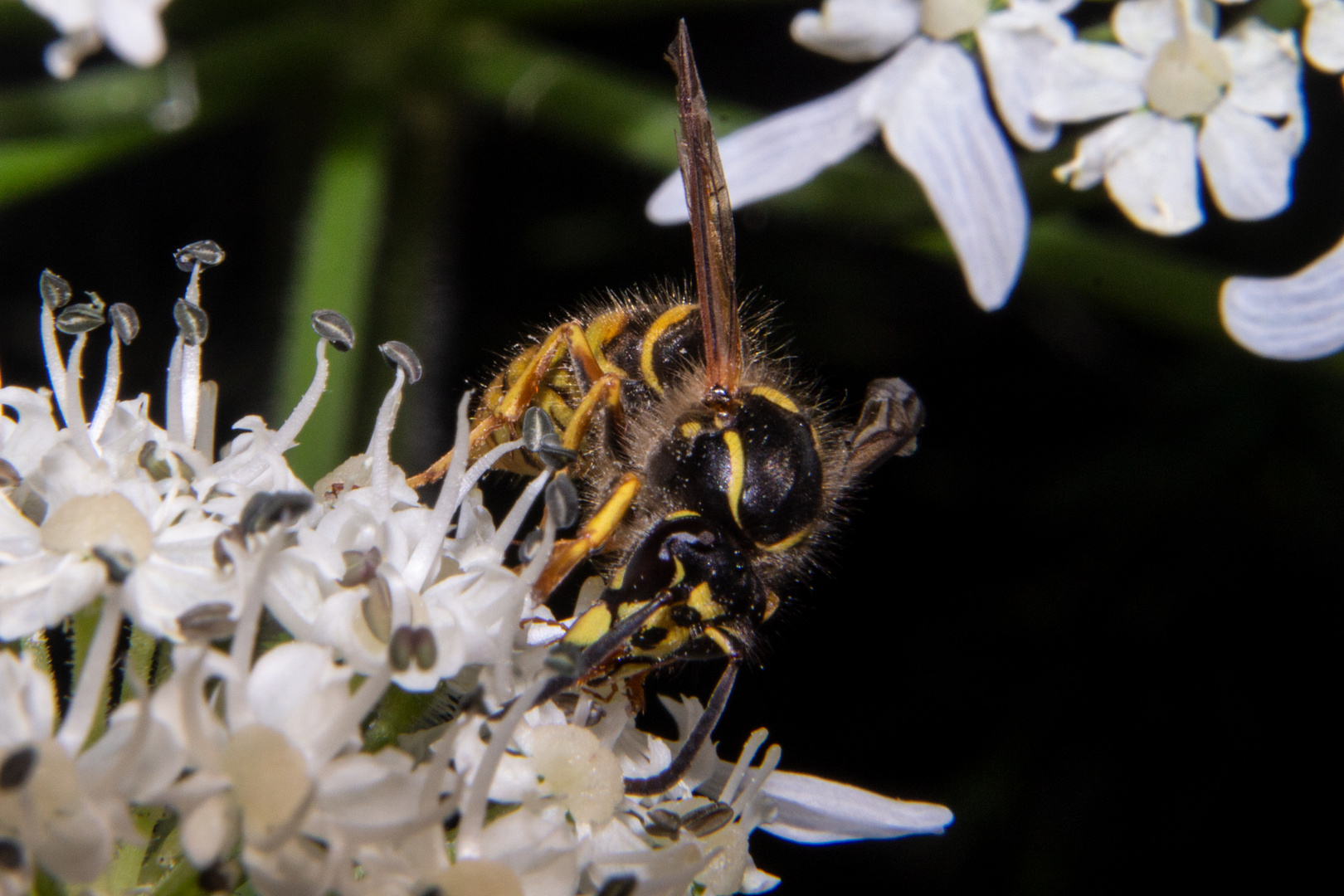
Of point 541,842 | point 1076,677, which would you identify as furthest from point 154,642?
point 1076,677

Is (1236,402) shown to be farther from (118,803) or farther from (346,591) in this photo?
(118,803)

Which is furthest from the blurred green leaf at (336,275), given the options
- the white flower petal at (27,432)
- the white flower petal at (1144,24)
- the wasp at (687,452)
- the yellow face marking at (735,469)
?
the white flower petal at (1144,24)

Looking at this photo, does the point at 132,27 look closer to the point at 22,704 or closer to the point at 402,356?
the point at 402,356

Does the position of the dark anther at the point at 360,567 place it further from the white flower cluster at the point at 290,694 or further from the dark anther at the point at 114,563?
the dark anther at the point at 114,563

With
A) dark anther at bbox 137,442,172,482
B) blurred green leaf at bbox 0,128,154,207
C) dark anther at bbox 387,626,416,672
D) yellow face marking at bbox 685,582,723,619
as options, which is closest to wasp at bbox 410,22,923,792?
yellow face marking at bbox 685,582,723,619

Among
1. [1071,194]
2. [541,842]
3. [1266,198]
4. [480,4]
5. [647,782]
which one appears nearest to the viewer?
[541,842]

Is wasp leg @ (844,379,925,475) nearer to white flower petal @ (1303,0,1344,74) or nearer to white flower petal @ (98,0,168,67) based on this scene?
white flower petal @ (1303,0,1344,74)
